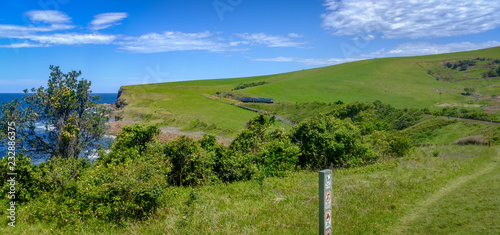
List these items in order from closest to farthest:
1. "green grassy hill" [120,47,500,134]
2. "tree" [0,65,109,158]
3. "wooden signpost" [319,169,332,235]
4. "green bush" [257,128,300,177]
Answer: "wooden signpost" [319,169,332,235] → "green bush" [257,128,300,177] → "tree" [0,65,109,158] → "green grassy hill" [120,47,500,134]

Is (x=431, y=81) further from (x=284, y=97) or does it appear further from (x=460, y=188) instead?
(x=460, y=188)

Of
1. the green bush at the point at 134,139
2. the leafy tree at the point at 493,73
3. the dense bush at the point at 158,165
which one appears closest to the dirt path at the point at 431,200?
the dense bush at the point at 158,165

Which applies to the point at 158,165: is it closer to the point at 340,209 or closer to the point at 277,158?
the point at 340,209

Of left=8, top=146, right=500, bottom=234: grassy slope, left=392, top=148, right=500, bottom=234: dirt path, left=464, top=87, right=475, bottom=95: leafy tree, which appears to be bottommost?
left=392, top=148, right=500, bottom=234: dirt path

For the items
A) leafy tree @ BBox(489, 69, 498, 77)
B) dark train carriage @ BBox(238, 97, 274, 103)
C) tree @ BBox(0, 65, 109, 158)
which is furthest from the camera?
leafy tree @ BBox(489, 69, 498, 77)

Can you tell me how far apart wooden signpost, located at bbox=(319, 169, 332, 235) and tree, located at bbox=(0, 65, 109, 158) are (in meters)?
21.5

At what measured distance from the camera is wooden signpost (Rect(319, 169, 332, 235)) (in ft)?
22.1

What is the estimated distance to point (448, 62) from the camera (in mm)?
141500

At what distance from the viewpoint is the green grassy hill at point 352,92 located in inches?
3184

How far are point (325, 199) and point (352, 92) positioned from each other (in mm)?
108775

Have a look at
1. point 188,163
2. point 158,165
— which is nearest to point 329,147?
point 188,163

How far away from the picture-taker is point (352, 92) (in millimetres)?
109250

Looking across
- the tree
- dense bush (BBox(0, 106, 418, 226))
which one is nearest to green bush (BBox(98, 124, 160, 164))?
dense bush (BBox(0, 106, 418, 226))

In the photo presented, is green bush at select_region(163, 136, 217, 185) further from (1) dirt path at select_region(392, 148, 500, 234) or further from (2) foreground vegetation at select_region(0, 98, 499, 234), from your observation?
(1) dirt path at select_region(392, 148, 500, 234)
